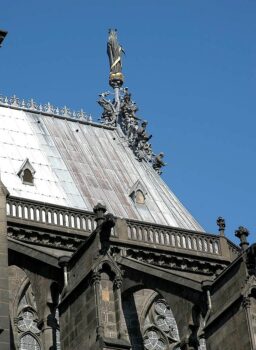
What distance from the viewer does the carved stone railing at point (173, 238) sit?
142 ft

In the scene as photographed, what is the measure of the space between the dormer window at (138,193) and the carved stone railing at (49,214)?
4.58 meters

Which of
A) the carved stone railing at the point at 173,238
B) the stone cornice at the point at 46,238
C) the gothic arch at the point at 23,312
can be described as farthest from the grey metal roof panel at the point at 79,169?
the gothic arch at the point at 23,312

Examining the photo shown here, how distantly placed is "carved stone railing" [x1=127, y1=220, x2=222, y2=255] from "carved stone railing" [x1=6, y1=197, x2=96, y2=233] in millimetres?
1572

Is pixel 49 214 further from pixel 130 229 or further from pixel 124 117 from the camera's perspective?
pixel 124 117

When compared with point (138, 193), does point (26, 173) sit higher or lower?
lower

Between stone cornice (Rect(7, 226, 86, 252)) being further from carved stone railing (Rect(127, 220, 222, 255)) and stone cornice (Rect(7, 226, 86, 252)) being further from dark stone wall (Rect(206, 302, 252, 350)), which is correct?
dark stone wall (Rect(206, 302, 252, 350))

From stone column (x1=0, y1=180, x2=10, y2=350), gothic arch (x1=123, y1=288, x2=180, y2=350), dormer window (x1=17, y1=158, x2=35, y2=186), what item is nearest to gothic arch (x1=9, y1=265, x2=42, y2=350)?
gothic arch (x1=123, y1=288, x2=180, y2=350)

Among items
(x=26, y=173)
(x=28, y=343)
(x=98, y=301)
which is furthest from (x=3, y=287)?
(x=26, y=173)

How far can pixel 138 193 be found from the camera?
155 ft

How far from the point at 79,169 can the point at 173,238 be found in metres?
5.02

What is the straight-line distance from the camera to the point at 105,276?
101ft

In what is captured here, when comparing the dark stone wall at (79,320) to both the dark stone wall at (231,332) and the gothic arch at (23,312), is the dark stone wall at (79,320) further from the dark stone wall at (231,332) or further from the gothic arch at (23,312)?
the gothic arch at (23,312)

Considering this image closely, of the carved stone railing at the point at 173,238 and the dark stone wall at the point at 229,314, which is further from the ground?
the carved stone railing at the point at 173,238

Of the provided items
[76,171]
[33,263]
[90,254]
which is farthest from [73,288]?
[76,171]
